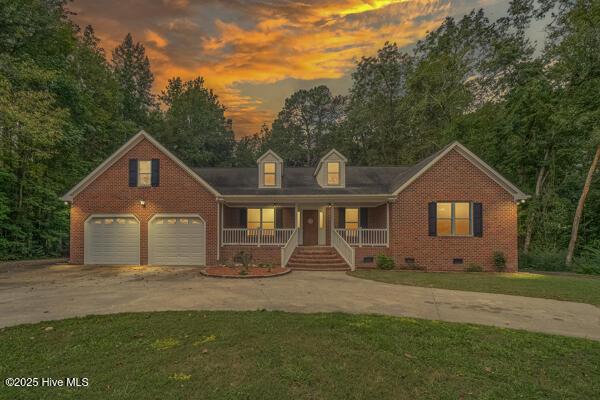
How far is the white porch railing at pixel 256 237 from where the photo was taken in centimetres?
1498

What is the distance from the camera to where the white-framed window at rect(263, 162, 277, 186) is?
16859 millimetres

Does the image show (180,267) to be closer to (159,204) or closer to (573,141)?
(159,204)

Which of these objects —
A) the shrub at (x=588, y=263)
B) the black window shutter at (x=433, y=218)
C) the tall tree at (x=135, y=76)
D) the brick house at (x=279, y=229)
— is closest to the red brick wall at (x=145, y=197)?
the brick house at (x=279, y=229)

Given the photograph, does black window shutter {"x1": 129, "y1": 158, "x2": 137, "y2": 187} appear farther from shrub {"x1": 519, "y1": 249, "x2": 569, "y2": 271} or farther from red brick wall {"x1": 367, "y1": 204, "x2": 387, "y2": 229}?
shrub {"x1": 519, "y1": 249, "x2": 569, "y2": 271}

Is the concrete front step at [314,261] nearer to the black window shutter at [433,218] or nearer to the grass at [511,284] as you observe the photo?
the grass at [511,284]

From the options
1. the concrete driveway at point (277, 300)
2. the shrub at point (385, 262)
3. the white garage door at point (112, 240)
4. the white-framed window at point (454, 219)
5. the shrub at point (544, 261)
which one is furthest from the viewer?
the shrub at point (544, 261)

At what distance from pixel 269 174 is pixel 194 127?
1995cm

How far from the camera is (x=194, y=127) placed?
32438mm

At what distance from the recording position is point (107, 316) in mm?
6199

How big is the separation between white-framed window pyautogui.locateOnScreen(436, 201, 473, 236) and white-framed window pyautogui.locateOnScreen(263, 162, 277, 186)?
362 inches

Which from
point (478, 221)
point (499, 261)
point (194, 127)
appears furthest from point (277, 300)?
point (194, 127)

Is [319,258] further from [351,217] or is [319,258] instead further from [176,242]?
[176,242]

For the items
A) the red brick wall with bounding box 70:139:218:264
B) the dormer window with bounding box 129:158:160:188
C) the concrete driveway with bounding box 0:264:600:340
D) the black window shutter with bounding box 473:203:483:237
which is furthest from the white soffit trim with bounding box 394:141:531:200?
the dormer window with bounding box 129:158:160:188

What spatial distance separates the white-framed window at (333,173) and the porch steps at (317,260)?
4.14 metres
